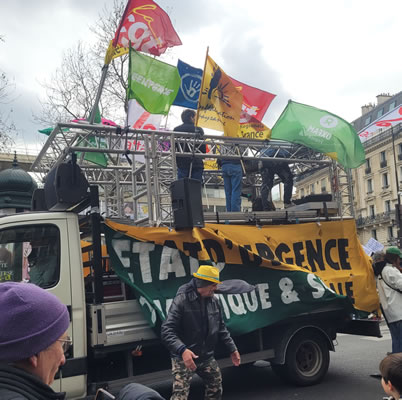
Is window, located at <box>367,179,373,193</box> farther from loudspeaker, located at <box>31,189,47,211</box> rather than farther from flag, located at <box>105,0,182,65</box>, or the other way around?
loudspeaker, located at <box>31,189,47,211</box>

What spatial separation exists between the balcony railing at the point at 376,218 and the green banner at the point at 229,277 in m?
57.3

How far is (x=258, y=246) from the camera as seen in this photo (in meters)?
6.12

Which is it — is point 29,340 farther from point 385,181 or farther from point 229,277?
point 385,181

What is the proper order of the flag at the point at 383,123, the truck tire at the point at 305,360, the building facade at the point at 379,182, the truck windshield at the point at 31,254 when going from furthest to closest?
the building facade at the point at 379,182
the flag at the point at 383,123
the truck tire at the point at 305,360
the truck windshield at the point at 31,254

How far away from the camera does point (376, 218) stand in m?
64.9

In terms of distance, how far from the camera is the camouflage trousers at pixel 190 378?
4137 mm

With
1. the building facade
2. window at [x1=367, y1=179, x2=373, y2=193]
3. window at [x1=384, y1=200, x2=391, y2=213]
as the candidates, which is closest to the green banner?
the building facade

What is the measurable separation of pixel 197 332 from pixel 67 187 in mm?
2076

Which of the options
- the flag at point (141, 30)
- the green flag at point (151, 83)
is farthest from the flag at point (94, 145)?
the flag at point (141, 30)

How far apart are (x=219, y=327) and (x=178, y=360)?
22.2 inches

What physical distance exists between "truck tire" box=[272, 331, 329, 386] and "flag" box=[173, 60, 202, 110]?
4.83 m

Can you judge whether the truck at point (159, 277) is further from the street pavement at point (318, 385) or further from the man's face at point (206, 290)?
the man's face at point (206, 290)

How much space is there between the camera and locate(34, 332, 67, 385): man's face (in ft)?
4.43

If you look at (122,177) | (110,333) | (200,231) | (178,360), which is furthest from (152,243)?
(122,177)
